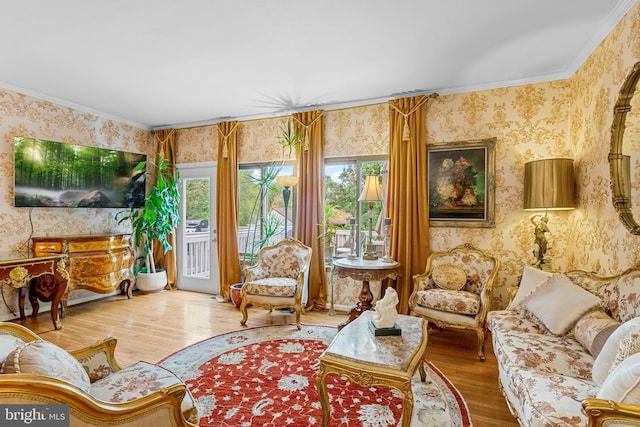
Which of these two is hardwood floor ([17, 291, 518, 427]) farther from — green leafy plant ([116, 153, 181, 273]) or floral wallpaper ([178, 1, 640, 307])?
floral wallpaper ([178, 1, 640, 307])

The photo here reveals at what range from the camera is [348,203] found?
4.31 metres

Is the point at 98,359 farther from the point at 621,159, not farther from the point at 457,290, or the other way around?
the point at 621,159

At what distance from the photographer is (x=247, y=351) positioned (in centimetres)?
296

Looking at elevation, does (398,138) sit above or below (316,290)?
above

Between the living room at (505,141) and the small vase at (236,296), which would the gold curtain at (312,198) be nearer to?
the living room at (505,141)

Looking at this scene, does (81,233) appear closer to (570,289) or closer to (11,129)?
(11,129)

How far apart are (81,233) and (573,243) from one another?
606cm

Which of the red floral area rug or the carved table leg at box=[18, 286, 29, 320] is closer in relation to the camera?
the red floral area rug

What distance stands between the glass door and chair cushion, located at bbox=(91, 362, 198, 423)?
351 centimetres

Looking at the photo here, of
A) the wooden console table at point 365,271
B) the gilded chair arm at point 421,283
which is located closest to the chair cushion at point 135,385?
the wooden console table at point 365,271

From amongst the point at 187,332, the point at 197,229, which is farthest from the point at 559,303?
the point at 197,229

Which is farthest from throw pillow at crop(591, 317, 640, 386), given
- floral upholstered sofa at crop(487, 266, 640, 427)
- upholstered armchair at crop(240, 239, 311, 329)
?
upholstered armchair at crop(240, 239, 311, 329)

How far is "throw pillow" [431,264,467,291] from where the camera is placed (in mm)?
3285

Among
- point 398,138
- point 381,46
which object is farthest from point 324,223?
point 381,46
